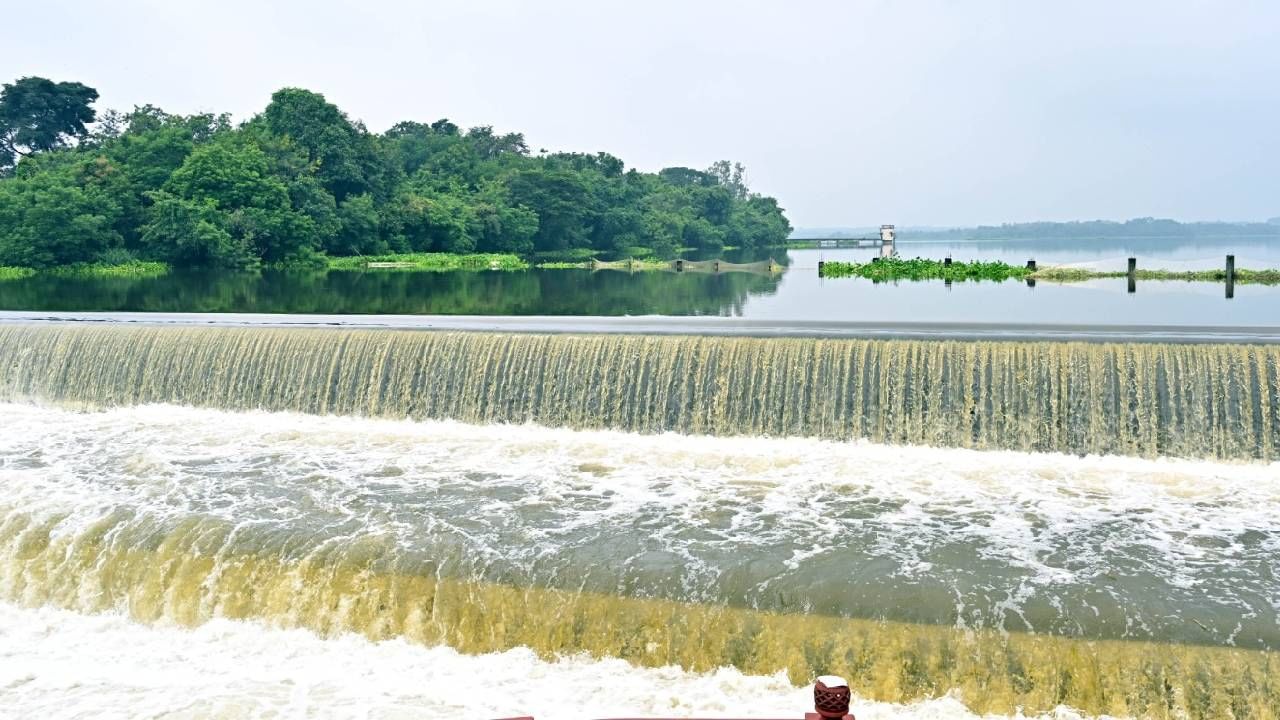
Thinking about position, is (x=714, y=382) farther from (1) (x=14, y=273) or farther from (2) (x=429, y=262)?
(2) (x=429, y=262)

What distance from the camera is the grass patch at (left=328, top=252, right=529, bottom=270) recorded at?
128 ft

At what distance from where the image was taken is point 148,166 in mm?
38406

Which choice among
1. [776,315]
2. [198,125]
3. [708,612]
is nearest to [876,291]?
[776,315]

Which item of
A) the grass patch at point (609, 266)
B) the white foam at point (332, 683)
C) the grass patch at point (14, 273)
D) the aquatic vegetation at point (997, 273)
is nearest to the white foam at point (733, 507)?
the white foam at point (332, 683)

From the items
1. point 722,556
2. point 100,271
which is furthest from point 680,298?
point 100,271

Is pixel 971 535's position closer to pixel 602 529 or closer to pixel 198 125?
pixel 602 529

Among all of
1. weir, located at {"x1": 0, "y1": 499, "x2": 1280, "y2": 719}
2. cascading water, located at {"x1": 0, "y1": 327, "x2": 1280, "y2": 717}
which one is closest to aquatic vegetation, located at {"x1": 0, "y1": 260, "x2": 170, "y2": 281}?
cascading water, located at {"x1": 0, "y1": 327, "x2": 1280, "y2": 717}

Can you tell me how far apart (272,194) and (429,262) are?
646cm

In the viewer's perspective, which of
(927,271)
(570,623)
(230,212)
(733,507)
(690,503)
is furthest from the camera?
(230,212)

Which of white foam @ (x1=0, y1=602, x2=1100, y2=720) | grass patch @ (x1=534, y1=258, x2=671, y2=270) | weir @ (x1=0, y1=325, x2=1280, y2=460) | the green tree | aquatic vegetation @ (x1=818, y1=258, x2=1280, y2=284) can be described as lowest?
white foam @ (x1=0, y1=602, x2=1100, y2=720)

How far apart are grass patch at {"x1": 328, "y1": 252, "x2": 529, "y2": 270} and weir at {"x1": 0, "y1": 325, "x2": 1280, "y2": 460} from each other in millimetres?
24936

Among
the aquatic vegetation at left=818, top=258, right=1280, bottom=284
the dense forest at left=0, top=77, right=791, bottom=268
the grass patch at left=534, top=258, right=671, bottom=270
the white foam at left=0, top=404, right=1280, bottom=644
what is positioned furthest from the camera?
the grass patch at left=534, top=258, right=671, bottom=270

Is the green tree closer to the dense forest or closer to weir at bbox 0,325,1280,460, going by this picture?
the dense forest

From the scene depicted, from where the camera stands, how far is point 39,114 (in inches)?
1956
